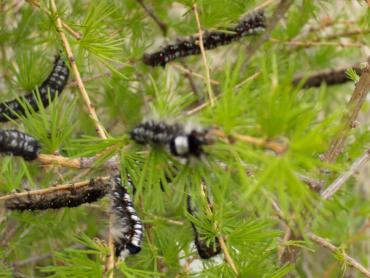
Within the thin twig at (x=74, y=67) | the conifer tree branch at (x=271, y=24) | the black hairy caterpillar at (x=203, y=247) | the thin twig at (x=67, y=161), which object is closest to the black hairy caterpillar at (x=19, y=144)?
the thin twig at (x=67, y=161)

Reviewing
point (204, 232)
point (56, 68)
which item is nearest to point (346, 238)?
point (204, 232)

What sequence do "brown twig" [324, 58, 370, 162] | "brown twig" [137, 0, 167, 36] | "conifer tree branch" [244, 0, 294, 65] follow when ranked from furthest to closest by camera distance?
"conifer tree branch" [244, 0, 294, 65] → "brown twig" [137, 0, 167, 36] → "brown twig" [324, 58, 370, 162]

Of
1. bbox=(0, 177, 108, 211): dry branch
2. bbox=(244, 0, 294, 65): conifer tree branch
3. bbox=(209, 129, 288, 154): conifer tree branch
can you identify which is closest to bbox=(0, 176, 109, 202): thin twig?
bbox=(0, 177, 108, 211): dry branch

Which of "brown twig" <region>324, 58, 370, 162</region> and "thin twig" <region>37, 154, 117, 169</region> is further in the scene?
"brown twig" <region>324, 58, 370, 162</region>

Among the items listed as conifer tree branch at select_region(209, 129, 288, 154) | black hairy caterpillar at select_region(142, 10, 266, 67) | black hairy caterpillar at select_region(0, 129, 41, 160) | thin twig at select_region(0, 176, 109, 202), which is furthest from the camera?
black hairy caterpillar at select_region(142, 10, 266, 67)

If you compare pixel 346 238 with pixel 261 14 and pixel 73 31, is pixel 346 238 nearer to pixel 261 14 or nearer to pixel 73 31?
pixel 261 14

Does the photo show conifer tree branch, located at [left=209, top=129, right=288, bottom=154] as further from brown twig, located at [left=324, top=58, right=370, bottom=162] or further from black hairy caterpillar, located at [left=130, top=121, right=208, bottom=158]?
brown twig, located at [left=324, top=58, right=370, bottom=162]

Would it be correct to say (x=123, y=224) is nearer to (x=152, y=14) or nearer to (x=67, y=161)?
(x=67, y=161)
